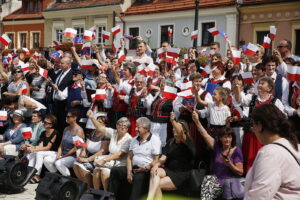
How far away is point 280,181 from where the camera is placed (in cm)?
310

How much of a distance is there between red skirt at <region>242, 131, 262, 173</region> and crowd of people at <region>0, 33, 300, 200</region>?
1 centimetres

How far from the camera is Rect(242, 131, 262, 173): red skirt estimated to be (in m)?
6.67

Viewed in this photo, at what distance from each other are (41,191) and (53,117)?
2.59 m

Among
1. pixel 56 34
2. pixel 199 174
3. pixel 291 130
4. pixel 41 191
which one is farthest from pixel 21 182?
pixel 56 34

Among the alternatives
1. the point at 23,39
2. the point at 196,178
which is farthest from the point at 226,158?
the point at 23,39

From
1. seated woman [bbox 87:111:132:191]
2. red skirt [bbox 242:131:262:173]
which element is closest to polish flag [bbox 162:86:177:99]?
seated woman [bbox 87:111:132:191]

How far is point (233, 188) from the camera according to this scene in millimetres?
6344

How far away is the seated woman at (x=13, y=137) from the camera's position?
9.57m

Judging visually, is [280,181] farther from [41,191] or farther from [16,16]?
[16,16]

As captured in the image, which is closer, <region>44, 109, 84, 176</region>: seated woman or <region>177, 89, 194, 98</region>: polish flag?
<region>177, 89, 194, 98</region>: polish flag

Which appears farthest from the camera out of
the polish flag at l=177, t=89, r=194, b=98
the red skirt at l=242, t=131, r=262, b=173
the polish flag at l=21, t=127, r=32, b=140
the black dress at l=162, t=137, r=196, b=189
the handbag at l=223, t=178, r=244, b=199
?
the polish flag at l=21, t=127, r=32, b=140

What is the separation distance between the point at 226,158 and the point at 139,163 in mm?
1336

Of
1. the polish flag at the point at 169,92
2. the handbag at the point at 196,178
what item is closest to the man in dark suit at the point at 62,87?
the polish flag at the point at 169,92

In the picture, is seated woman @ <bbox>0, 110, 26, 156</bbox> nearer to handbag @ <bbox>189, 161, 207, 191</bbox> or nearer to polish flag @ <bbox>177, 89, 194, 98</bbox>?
polish flag @ <bbox>177, 89, 194, 98</bbox>
